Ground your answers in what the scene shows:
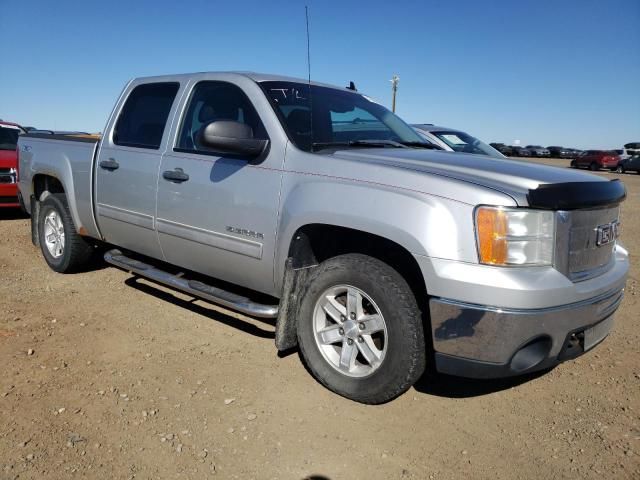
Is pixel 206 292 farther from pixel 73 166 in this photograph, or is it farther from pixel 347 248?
pixel 73 166

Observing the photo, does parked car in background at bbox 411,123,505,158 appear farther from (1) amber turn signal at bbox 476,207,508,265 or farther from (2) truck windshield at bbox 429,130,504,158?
(1) amber turn signal at bbox 476,207,508,265

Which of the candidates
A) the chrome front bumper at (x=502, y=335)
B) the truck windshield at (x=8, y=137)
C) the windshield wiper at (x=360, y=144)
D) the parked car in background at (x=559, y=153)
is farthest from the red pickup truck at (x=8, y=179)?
the parked car in background at (x=559, y=153)

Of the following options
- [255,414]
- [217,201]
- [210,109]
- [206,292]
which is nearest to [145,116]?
[210,109]

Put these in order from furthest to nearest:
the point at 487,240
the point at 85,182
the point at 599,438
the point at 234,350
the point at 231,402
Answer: the point at 85,182 < the point at 234,350 < the point at 231,402 < the point at 599,438 < the point at 487,240

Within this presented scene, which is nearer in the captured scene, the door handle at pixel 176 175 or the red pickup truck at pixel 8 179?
the door handle at pixel 176 175

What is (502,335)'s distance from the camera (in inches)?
96.0

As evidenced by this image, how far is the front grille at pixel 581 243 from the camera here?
255 cm

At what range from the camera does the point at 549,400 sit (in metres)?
3.11

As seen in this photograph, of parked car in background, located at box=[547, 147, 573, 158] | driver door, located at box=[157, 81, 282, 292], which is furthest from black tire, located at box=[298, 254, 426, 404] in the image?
parked car in background, located at box=[547, 147, 573, 158]

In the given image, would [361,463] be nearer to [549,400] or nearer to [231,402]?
[231,402]

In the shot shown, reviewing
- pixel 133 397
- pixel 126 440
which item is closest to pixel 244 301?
pixel 133 397

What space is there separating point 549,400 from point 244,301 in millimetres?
1968

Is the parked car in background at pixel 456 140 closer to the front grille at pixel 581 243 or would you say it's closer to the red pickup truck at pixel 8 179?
the front grille at pixel 581 243

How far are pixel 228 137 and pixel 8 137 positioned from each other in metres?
8.14
